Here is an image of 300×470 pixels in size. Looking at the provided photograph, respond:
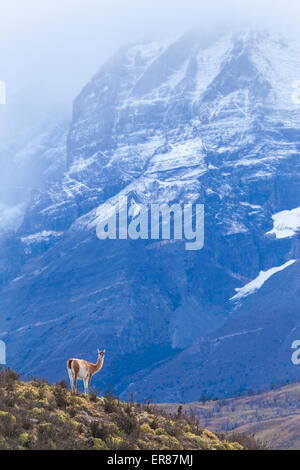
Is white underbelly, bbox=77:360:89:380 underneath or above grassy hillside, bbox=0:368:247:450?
above

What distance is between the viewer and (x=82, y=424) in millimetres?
35688

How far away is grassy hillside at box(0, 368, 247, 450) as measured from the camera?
107 feet

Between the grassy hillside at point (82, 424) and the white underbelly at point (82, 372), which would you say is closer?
the grassy hillside at point (82, 424)

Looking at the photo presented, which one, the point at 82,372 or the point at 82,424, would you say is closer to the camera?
the point at 82,424

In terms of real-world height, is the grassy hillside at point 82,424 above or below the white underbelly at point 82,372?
below

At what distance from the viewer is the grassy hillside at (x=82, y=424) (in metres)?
32.7

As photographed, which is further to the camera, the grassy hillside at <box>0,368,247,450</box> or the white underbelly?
the white underbelly

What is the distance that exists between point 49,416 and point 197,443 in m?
6.97

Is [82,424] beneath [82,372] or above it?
beneath
